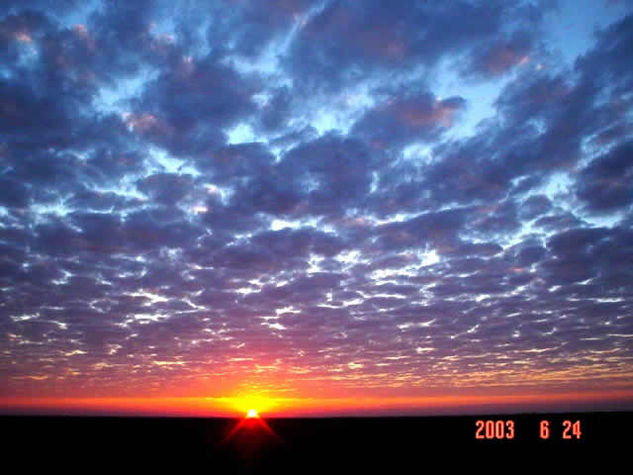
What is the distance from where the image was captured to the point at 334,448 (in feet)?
81.4

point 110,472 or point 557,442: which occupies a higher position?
point 557,442

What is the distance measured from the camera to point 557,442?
21875 millimetres

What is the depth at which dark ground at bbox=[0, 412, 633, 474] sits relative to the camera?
71.6 feet

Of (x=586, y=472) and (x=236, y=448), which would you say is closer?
(x=586, y=472)

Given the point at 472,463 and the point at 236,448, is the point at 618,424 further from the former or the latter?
the point at 236,448

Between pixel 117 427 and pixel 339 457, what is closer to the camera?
pixel 339 457

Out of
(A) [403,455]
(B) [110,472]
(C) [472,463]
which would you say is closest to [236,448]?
(B) [110,472]

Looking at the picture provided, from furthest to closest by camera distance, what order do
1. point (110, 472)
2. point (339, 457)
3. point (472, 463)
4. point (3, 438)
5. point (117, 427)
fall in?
point (117, 427), point (3, 438), point (339, 457), point (472, 463), point (110, 472)

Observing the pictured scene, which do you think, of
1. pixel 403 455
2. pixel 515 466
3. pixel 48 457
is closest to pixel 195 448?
pixel 48 457

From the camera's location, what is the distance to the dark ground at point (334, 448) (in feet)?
71.6

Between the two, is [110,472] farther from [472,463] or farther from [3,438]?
[472,463]

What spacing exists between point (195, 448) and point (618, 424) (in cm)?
1887

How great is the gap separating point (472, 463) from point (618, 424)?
6376 millimetres

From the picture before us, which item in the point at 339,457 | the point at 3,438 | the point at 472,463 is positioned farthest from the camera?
the point at 3,438
